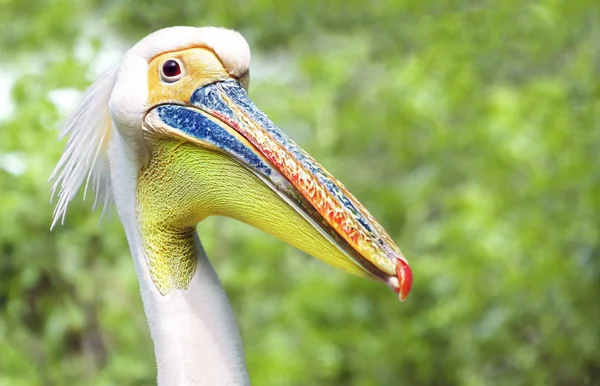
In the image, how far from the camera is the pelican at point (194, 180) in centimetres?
103

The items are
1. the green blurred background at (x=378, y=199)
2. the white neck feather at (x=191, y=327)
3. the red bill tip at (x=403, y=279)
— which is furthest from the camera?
the green blurred background at (x=378, y=199)

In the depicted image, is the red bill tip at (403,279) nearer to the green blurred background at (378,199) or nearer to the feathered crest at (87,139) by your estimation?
the feathered crest at (87,139)

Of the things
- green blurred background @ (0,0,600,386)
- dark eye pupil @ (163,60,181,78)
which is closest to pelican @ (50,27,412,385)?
dark eye pupil @ (163,60,181,78)

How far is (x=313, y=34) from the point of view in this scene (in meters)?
3.10

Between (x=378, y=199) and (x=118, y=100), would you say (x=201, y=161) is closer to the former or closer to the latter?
(x=118, y=100)

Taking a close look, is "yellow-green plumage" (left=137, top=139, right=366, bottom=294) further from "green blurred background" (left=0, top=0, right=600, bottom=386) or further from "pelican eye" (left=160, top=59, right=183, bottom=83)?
"green blurred background" (left=0, top=0, right=600, bottom=386)

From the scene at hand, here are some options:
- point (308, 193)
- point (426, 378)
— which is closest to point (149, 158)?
point (308, 193)

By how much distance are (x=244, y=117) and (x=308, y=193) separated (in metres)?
0.14

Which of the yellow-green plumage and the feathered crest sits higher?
the feathered crest

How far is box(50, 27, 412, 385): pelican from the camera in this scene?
3.36 ft

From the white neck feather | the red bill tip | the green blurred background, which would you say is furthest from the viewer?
A: the green blurred background

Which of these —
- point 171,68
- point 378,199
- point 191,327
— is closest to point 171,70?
point 171,68

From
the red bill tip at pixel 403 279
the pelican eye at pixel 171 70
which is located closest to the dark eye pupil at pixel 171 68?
the pelican eye at pixel 171 70

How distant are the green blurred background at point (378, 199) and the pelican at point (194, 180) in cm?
132
